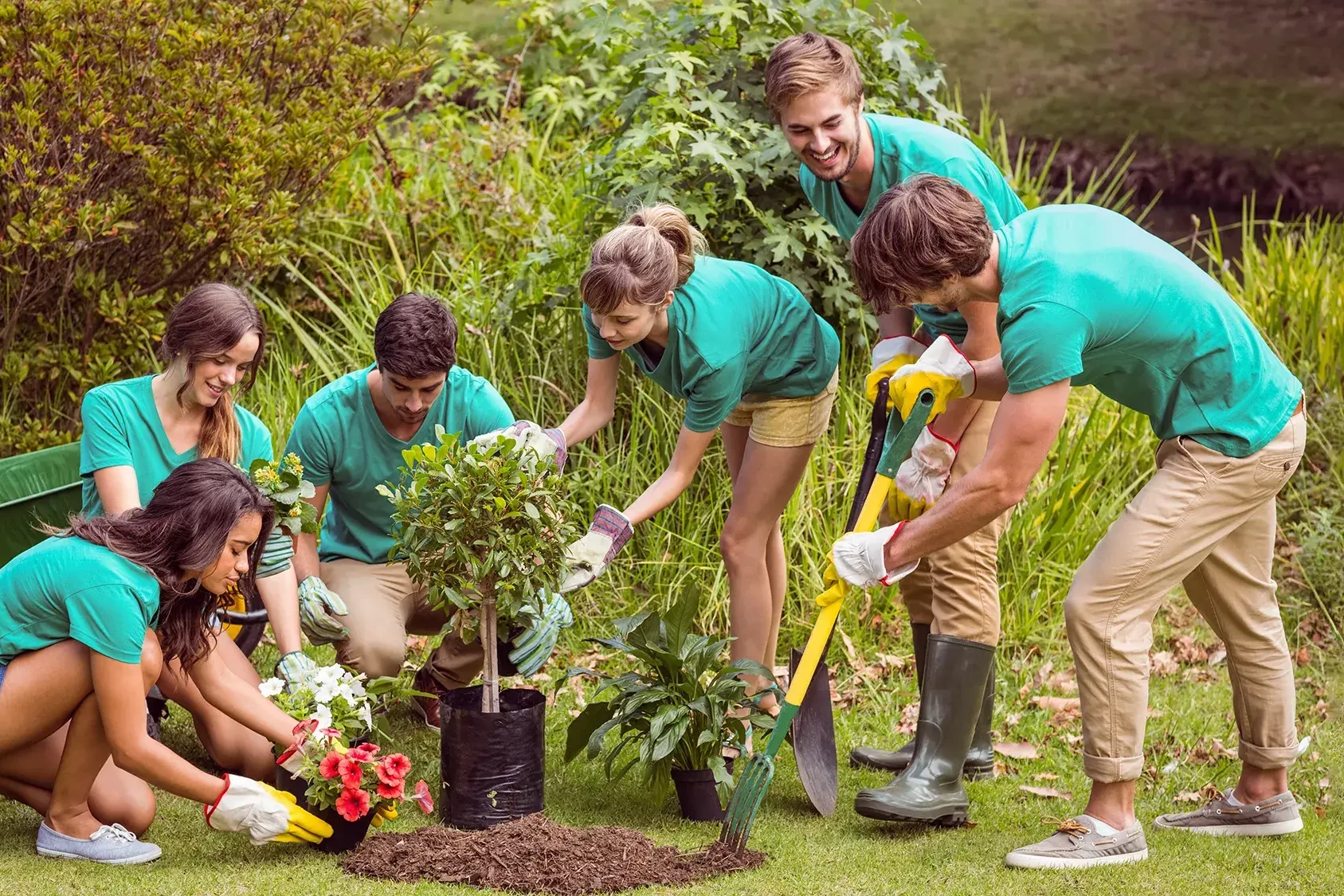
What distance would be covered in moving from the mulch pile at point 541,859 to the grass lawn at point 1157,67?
6646 millimetres

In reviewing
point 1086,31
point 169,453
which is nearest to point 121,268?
point 169,453

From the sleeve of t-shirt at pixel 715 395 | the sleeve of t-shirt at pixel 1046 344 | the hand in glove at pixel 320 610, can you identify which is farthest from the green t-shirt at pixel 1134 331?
the hand in glove at pixel 320 610

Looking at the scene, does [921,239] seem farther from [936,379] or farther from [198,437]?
[198,437]

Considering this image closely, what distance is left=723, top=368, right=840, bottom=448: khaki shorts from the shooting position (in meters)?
3.70

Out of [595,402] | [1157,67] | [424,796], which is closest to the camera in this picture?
[424,796]

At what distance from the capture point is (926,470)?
341cm

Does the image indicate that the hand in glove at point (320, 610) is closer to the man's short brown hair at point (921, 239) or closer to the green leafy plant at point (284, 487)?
the green leafy plant at point (284, 487)

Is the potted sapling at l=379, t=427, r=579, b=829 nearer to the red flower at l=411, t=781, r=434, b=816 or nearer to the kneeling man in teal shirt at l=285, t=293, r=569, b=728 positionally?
the red flower at l=411, t=781, r=434, b=816

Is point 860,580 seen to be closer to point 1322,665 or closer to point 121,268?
point 1322,665

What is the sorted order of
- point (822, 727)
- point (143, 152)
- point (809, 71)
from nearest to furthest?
point (809, 71) < point (822, 727) < point (143, 152)

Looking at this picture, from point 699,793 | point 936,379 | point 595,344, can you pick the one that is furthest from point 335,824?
point 936,379

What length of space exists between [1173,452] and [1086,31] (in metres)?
7.20

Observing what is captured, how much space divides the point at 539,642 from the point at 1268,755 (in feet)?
6.12

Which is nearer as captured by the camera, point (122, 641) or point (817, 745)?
point (122, 641)
